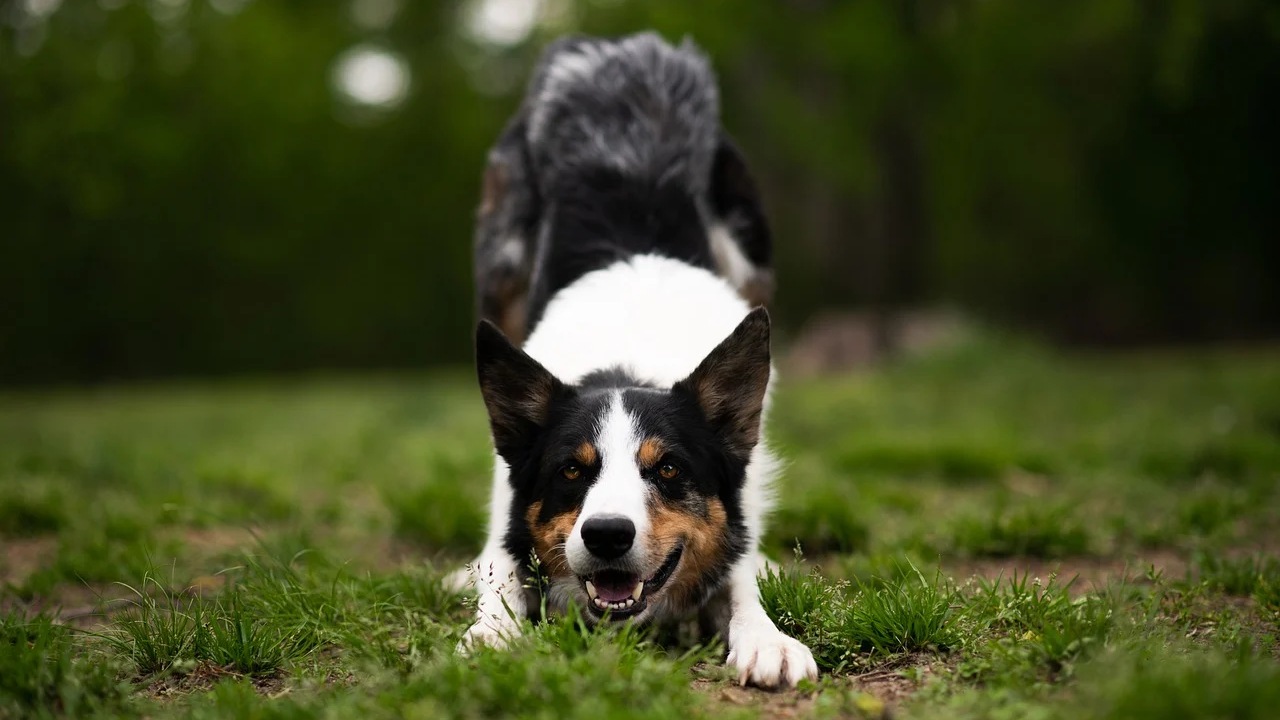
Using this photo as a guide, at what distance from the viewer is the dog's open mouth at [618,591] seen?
11.8 feet

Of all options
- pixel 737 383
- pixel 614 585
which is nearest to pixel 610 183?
pixel 737 383

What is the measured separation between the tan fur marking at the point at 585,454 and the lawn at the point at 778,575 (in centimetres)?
58

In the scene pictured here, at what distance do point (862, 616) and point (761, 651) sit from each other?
0.40m

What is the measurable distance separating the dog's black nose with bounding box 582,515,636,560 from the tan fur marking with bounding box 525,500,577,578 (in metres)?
0.19

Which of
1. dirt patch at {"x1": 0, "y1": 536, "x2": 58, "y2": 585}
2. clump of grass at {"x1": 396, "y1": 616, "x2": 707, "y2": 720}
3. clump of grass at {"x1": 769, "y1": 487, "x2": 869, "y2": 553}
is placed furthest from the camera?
clump of grass at {"x1": 769, "y1": 487, "x2": 869, "y2": 553}

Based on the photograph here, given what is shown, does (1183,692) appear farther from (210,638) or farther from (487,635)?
(210,638)

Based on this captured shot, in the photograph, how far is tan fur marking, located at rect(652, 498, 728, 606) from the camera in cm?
360

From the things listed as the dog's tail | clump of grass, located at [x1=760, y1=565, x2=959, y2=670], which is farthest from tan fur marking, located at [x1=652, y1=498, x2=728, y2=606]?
the dog's tail

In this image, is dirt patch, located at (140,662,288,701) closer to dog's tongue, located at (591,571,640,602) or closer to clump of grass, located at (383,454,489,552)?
dog's tongue, located at (591,571,640,602)

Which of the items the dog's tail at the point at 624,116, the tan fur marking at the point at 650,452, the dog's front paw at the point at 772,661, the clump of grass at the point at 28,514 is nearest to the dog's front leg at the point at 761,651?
the dog's front paw at the point at 772,661

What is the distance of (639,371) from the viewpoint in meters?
4.38

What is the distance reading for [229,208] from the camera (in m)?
20.2

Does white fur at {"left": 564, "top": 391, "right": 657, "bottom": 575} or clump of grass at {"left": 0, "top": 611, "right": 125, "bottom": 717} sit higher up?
white fur at {"left": 564, "top": 391, "right": 657, "bottom": 575}

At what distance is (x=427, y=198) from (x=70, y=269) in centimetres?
666
